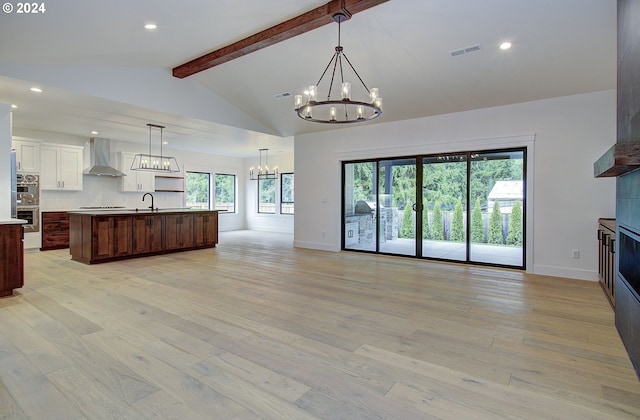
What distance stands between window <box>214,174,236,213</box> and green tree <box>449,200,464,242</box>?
815 cm

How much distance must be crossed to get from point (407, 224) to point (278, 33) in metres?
4.33

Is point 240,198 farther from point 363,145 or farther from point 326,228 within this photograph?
point 363,145

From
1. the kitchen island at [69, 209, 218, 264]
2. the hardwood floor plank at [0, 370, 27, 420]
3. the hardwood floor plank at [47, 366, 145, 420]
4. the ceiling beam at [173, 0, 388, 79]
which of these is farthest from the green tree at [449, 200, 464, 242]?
the hardwood floor plank at [0, 370, 27, 420]

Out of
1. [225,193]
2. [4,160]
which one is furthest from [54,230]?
[225,193]

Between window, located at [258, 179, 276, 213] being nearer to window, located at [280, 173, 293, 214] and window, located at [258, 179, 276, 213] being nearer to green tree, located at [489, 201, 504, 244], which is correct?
window, located at [280, 173, 293, 214]

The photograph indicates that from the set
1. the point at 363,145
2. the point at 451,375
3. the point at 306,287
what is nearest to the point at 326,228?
the point at 363,145

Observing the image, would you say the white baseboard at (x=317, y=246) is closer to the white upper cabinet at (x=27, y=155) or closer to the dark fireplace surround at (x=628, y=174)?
the dark fireplace surround at (x=628, y=174)

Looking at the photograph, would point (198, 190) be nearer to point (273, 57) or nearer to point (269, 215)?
point (269, 215)

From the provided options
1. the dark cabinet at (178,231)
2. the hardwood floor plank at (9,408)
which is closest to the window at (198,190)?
the dark cabinet at (178,231)

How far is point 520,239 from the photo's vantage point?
19.0ft

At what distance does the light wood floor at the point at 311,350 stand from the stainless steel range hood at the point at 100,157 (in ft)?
14.1

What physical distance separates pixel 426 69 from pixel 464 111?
1524mm

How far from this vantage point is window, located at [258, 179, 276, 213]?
12036mm

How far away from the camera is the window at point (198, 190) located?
1109 cm
